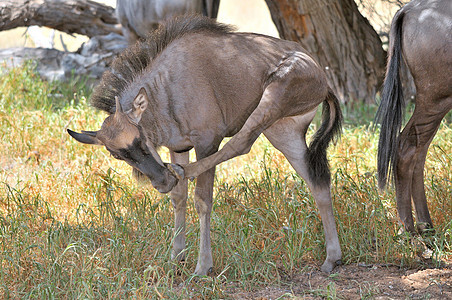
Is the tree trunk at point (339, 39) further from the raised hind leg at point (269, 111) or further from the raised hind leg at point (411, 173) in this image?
the raised hind leg at point (269, 111)

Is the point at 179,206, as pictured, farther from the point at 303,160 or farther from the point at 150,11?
the point at 150,11

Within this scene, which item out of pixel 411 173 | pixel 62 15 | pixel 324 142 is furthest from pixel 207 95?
pixel 62 15

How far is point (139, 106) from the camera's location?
352cm

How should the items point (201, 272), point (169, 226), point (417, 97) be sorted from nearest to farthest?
1. point (201, 272)
2. point (417, 97)
3. point (169, 226)

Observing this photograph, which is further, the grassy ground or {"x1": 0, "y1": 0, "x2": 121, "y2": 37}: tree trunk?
{"x1": 0, "y1": 0, "x2": 121, "y2": 37}: tree trunk

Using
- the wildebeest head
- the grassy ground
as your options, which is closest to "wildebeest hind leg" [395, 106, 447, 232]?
the grassy ground

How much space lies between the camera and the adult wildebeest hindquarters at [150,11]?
7.95m

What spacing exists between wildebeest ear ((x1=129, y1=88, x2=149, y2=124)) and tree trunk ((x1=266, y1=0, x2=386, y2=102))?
14.4ft

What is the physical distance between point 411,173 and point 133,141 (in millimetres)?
2315

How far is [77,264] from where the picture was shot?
3.82m

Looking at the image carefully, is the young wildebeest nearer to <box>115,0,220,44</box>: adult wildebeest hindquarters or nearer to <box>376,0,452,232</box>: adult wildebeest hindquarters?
<box>376,0,452,232</box>: adult wildebeest hindquarters

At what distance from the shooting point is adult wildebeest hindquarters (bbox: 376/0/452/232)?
395 cm

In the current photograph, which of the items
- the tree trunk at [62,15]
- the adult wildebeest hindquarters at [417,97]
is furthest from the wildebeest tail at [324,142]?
the tree trunk at [62,15]

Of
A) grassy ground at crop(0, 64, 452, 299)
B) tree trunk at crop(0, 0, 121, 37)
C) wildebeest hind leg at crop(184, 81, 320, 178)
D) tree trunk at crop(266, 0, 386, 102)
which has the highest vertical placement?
wildebeest hind leg at crop(184, 81, 320, 178)
